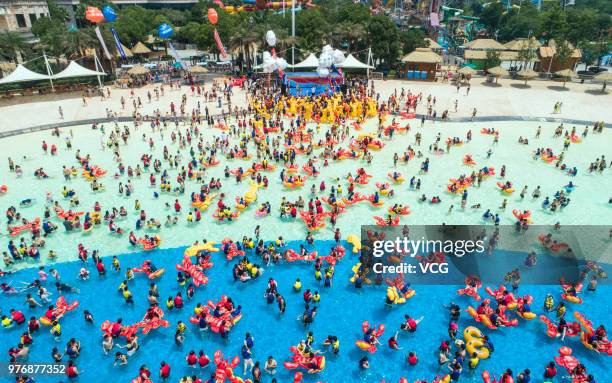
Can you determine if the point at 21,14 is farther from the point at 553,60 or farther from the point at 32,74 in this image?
the point at 553,60

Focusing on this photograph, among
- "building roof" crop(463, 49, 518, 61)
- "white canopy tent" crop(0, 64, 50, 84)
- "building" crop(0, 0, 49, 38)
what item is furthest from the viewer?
"building" crop(0, 0, 49, 38)

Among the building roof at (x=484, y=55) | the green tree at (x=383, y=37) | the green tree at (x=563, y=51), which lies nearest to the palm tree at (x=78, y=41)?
the green tree at (x=383, y=37)

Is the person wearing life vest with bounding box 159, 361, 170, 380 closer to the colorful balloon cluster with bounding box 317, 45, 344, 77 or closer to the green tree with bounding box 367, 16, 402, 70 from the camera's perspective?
the colorful balloon cluster with bounding box 317, 45, 344, 77

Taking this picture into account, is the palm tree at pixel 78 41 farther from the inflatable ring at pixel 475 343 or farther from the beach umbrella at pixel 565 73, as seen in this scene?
the beach umbrella at pixel 565 73

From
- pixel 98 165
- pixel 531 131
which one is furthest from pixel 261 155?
pixel 531 131

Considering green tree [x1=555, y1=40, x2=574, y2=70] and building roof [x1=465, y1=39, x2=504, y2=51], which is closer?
green tree [x1=555, y1=40, x2=574, y2=70]

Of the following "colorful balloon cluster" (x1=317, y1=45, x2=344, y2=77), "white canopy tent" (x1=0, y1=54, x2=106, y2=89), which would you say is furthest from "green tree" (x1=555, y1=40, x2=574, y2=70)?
"white canopy tent" (x1=0, y1=54, x2=106, y2=89)
